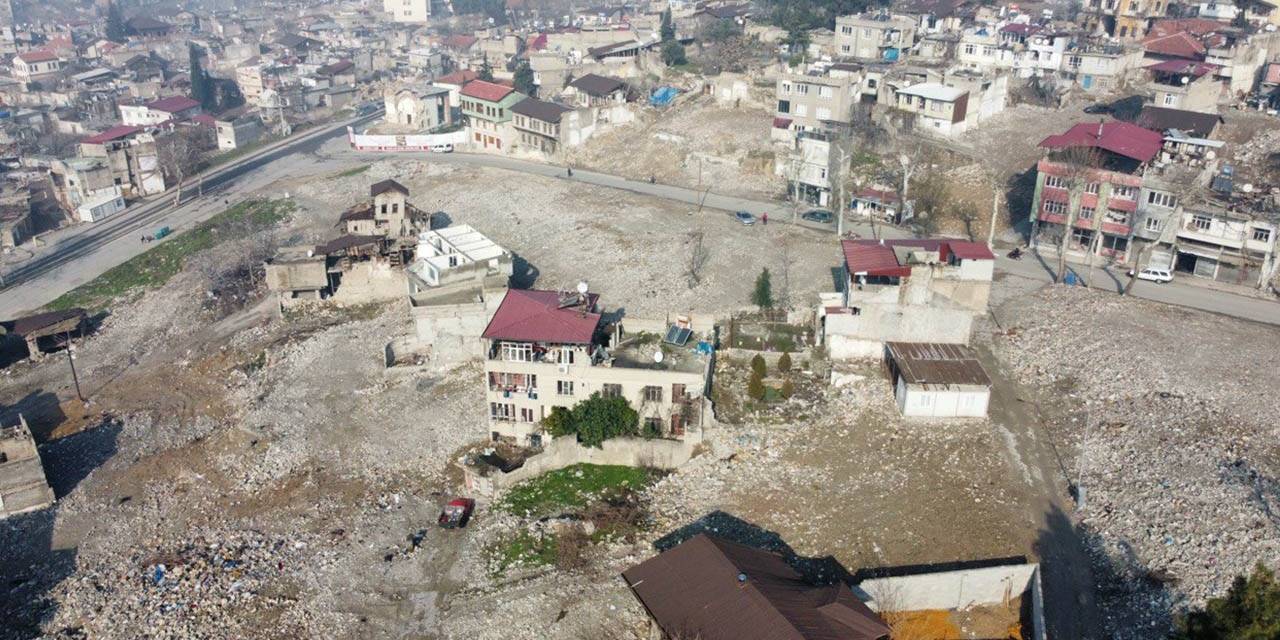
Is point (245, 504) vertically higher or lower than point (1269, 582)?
lower

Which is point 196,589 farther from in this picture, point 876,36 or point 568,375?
point 876,36

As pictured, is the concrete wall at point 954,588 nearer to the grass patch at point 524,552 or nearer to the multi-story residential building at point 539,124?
the grass patch at point 524,552

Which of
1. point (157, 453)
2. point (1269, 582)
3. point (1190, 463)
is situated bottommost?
point (157, 453)

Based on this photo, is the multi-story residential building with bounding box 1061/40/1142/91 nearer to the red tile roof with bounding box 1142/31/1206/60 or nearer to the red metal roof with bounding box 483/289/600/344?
the red tile roof with bounding box 1142/31/1206/60

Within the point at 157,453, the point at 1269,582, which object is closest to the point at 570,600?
the point at 1269,582

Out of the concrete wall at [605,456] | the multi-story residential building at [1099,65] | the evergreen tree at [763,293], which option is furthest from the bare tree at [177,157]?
the multi-story residential building at [1099,65]

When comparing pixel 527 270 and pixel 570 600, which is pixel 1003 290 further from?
pixel 570 600

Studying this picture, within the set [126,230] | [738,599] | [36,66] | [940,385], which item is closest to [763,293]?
[940,385]
